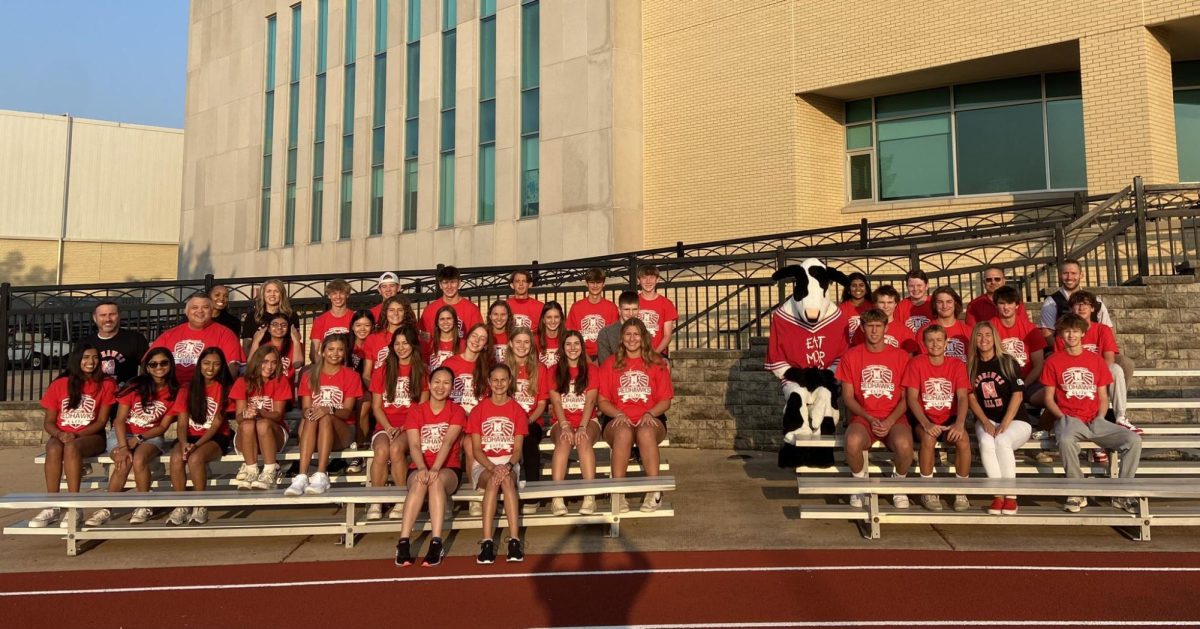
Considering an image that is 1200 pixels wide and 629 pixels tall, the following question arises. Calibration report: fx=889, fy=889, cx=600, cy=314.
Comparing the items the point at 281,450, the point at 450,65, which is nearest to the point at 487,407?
the point at 281,450

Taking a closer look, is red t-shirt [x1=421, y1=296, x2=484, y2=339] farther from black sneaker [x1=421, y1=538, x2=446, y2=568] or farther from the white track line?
the white track line

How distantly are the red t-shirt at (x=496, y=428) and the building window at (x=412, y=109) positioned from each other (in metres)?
18.3

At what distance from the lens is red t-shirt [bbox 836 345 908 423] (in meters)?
7.73

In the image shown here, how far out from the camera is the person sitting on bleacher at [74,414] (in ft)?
26.0

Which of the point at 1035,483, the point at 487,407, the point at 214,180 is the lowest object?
the point at 1035,483

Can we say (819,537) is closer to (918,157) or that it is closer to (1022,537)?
(1022,537)

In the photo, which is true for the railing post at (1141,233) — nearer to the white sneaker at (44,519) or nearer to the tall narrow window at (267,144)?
the white sneaker at (44,519)

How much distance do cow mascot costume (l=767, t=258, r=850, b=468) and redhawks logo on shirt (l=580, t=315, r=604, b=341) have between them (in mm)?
1829

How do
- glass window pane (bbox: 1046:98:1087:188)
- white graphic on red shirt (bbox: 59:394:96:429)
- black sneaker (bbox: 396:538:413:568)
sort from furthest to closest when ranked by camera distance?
glass window pane (bbox: 1046:98:1087:188) < white graphic on red shirt (bbox: 59:394:96:429) < black sneaker (bbox: 396:538:413:568)

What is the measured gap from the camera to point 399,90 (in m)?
25.2

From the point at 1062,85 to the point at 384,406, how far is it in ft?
50.3

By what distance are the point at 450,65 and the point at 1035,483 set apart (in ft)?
66.4

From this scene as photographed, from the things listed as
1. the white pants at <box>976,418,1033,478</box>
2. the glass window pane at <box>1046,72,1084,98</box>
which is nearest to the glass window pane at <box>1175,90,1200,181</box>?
the glass window pane at <box>1046,72,1084,98</box>

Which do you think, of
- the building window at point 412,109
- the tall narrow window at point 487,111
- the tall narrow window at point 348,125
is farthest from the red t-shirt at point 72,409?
the tall narrow window at point 348,125
